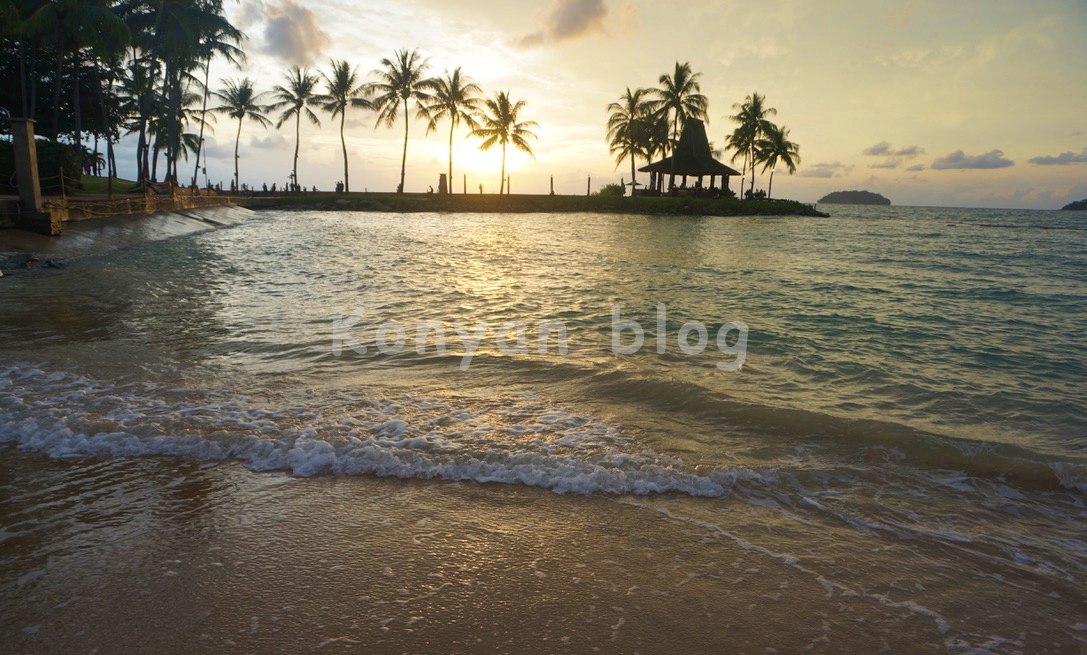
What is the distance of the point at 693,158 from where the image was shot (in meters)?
53.5

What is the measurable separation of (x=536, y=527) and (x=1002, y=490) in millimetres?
3618

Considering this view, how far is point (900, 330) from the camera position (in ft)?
34.9

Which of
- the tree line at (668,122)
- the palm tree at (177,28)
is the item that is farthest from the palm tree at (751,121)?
the palm tree at (177,28)

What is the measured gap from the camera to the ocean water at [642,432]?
3.15 metres

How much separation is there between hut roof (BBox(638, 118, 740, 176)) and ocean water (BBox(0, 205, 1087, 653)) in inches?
1674

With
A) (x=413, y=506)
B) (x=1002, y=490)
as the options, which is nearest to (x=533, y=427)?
(x=413, y=506)

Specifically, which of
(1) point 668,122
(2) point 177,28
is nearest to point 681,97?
(1) point 668,122

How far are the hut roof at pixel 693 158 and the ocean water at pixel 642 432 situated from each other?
4252 centimetres

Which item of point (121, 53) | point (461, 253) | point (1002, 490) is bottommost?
point (1002, 490)

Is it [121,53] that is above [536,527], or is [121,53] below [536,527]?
above

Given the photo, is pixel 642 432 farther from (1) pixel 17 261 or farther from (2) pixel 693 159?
(2) pixel 693 159

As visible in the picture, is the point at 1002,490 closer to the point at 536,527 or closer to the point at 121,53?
the point at 536,527

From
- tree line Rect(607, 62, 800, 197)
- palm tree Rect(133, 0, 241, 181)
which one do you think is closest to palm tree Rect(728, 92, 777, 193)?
tree line Rect(607, 62, 800, 197)

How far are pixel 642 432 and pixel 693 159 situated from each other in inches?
2056
